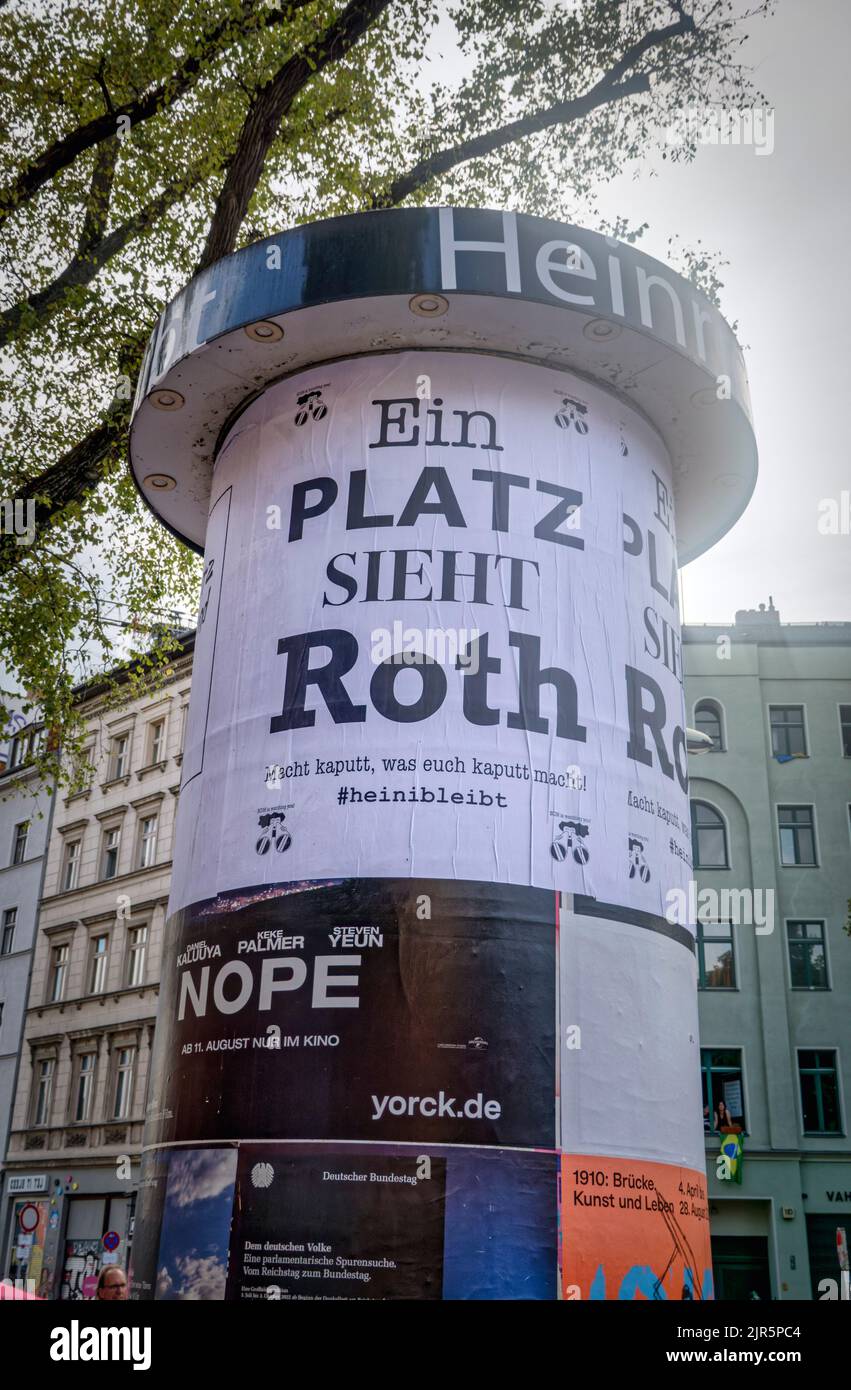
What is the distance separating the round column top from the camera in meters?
8.63

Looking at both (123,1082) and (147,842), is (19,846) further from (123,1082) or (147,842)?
(123,1082)

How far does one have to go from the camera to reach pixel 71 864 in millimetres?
Result: 47625

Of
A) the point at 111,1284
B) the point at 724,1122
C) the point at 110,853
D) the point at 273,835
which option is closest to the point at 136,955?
the point at 110,853

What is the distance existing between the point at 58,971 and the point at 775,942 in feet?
78.5

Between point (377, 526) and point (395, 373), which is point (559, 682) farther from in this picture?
point (395, 373)

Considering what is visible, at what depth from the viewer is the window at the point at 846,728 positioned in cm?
4094

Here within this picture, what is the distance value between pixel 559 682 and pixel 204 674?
252cm

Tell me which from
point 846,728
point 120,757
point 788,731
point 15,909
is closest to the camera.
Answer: point 846,728

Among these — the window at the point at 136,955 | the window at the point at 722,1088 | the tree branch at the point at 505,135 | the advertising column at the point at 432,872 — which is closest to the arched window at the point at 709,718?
the window at the point at 722,1088

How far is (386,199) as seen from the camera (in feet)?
53.5

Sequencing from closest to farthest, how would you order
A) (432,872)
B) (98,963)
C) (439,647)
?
1. (432,872)
2. (439,647)
3. (98,963)

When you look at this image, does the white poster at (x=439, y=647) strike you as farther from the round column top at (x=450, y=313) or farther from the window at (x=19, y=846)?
the window at (x=19, y=846)

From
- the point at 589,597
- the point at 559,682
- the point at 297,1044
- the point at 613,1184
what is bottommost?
the point at 613,1184
